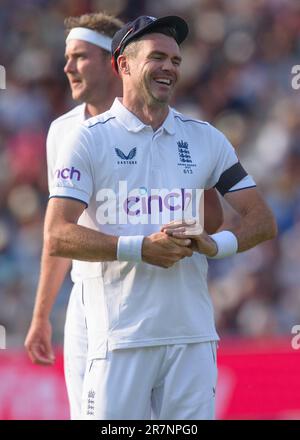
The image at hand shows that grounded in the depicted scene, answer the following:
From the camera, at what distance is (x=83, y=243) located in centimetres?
402

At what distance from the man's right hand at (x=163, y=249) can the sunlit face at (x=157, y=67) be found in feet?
2.16

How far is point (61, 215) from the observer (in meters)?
4.09

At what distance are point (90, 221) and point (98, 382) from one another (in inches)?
26.4

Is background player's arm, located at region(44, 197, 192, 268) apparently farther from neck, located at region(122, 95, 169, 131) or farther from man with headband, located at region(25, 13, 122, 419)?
man with headband, located at region(25, 13, 122, 419)

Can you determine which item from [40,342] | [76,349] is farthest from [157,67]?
[40,342]

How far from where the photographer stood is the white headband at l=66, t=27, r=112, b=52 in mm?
5664

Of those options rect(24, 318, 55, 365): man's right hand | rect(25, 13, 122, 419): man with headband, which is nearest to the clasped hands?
rect(25, 13, 122, 419): man with headband

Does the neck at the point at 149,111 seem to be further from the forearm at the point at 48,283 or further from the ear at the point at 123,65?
the forearm at the point at 48,283

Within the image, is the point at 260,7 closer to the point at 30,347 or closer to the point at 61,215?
the point at 30,347

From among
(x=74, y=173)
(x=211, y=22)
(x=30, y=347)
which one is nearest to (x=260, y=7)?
(x=211, y=22)

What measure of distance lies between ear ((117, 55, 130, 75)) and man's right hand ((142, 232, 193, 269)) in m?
0.85

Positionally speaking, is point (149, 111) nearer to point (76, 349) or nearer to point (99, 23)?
point (76, 349)

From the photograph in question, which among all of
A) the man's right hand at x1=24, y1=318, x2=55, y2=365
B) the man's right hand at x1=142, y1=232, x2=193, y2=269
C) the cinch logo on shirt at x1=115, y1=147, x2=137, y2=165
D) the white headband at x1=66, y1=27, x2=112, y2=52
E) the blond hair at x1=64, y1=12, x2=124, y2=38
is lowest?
the man's right hand at x1=24, y1=318, x2=55, y2=365

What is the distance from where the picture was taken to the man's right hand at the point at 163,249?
3.91 m
